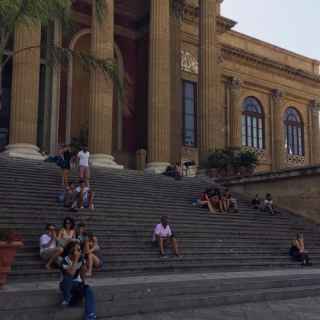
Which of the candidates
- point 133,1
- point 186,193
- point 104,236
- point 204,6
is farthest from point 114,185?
point 133,1

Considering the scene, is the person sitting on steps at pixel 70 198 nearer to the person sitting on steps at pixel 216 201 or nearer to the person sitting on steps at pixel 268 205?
the person sitting on steps at pixel 216 201

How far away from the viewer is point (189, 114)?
98.4ft

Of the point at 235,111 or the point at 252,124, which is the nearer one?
the point at 235,111

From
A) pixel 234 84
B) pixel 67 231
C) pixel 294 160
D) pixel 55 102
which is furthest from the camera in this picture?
pixel 294 160

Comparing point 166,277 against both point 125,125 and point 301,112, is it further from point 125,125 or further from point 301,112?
point 301,112

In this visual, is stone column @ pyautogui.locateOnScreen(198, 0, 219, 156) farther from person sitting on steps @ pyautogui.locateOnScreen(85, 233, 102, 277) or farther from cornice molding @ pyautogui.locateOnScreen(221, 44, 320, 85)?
person sitting on steps @ pyautogui.locateOnScreen(85, 233, 102, 277)

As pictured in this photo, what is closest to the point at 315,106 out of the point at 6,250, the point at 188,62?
the point at 188,62

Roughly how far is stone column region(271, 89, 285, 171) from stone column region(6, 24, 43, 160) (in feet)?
68.0

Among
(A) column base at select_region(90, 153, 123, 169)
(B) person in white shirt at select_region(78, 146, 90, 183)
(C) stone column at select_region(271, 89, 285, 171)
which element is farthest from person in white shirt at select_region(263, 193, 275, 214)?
(C) stone column at select_region(271, 89, 285, 171)

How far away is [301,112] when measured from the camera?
129 ft

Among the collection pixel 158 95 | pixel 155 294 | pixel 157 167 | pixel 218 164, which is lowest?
pixel 155 294

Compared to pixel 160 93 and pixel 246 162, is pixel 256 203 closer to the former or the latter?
pixel 246 162

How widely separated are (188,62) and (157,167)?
1012 centimetres

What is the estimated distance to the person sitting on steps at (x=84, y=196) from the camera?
13328 mm
